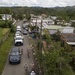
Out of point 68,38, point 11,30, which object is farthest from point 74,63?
point 11,30

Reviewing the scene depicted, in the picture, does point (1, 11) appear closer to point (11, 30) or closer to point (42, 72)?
point (11, 30)

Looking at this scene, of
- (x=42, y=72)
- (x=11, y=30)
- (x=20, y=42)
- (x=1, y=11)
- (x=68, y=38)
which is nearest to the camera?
(x=42, y=72)

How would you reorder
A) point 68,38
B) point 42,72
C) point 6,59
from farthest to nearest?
point 68,38 < point 6,59 < point 42,72

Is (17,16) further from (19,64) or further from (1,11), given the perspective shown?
Answer: (19,64)

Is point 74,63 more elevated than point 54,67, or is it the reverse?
point 54,67

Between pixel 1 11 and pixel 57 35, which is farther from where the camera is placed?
pixel 1 11

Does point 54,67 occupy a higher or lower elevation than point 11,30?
higher

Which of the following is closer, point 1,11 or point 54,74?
→ point 54,74

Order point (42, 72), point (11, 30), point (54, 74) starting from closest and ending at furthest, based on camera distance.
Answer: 1. point (54, 74)
2. point (42, 72)
3. point (11, 30)

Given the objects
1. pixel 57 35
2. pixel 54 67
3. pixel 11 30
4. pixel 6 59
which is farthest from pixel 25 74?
pixel 11 30
